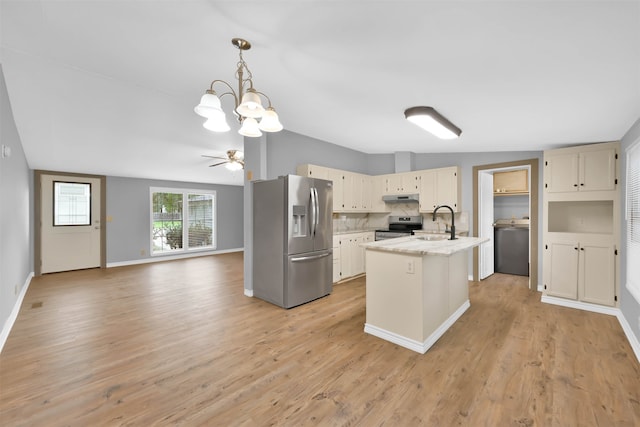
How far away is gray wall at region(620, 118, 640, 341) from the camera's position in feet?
8.43

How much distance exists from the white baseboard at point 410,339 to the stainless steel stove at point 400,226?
216cm

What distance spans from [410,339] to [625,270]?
2.60 m

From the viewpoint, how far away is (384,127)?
379cm

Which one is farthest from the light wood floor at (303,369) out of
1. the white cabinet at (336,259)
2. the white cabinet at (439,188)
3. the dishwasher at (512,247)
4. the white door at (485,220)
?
the white cabinet at (439,188)

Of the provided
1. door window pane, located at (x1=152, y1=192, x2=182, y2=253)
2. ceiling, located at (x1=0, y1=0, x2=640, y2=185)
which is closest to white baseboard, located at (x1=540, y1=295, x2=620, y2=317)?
ceiling, located at (x1=0, y1=0, x2=640, y2=185)

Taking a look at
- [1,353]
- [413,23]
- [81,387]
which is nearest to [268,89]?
[413,23]

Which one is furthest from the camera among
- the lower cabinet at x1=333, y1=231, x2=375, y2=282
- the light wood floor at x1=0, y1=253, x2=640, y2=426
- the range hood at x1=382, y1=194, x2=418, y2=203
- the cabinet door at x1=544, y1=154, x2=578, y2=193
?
the range hood at x1=382, y1=194, x2=418, y2=203

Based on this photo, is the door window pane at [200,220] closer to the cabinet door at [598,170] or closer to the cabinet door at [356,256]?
the cabinet door at [356,256]

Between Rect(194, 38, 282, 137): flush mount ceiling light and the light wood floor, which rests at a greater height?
Rect(194, 38, 282, 137): flush mount ceiling light

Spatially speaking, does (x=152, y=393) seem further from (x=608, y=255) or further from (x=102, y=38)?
(x=608, y=255)

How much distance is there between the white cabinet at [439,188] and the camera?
4.79 meters

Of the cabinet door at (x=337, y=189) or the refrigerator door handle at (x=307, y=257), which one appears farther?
the cabinet door at (x=337, y=189)

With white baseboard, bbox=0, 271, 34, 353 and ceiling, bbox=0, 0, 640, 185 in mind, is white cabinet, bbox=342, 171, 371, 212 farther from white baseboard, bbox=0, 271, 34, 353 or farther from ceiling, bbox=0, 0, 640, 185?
white baseboard, bbox=0, 271, 34, 353

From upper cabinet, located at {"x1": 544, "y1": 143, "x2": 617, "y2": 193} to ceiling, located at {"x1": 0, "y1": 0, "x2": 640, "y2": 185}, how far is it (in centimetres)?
17
